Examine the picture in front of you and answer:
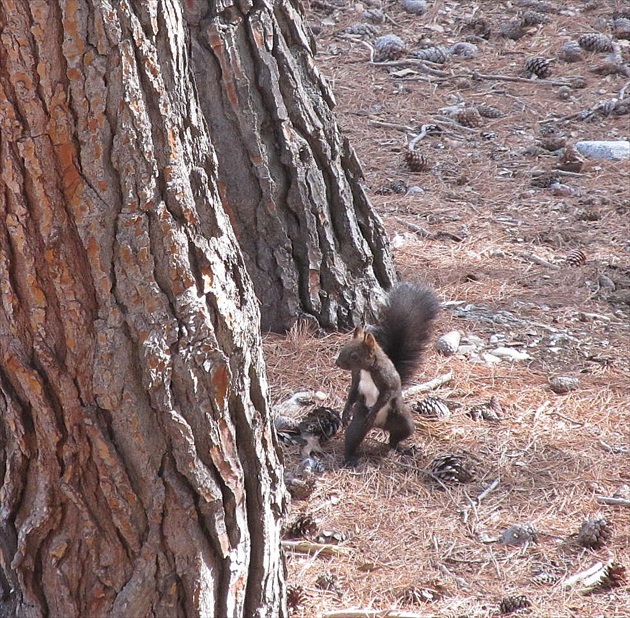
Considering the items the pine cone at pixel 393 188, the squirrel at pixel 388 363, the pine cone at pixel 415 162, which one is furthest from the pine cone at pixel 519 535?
the pine cone at pixel 415 162

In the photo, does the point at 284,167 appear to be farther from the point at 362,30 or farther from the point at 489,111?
the point at 362,30

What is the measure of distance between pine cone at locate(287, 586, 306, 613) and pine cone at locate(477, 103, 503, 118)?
5.78 meters

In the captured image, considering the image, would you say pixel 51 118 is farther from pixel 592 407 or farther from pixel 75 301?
pixel 592 407

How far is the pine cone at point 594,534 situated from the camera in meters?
2.95

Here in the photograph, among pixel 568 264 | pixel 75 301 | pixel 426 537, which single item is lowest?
pixel 426 537

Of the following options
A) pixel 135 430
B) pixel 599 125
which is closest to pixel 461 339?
pixel 135 430

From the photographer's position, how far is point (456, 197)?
20.8 feet

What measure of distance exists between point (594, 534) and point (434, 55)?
6476 mm

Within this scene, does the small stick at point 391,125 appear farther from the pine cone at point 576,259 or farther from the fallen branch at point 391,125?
the pine cone at point 576,259

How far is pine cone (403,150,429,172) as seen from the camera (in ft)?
22.0

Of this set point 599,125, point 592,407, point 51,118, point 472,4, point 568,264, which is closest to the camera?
point 51,118

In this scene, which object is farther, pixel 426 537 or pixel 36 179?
pixel 426 537

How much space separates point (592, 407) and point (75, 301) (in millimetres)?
2649

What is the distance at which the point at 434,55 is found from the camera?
866 cm
